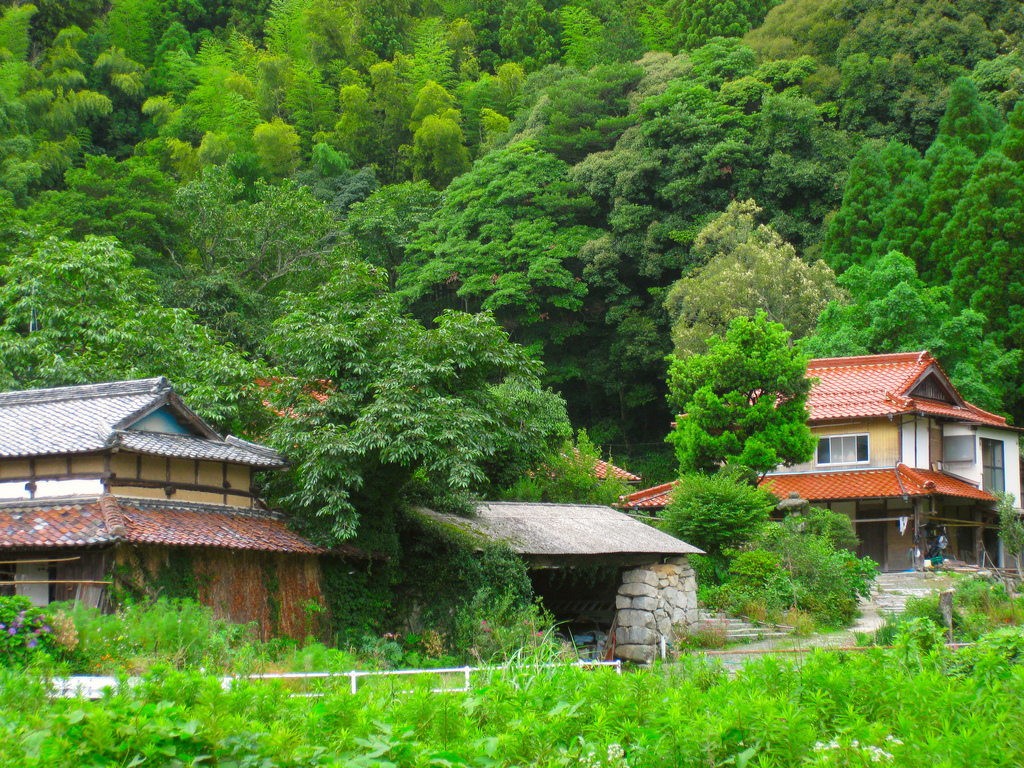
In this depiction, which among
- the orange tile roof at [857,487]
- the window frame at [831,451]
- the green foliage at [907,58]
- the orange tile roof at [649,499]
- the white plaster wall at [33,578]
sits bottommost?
the white plaster wall at [33,578]

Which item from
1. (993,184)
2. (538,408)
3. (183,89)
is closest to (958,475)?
(993,184)

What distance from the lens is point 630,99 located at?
47.0 meters

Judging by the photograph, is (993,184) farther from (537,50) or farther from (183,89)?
(183,89)

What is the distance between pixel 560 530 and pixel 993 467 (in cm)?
2190

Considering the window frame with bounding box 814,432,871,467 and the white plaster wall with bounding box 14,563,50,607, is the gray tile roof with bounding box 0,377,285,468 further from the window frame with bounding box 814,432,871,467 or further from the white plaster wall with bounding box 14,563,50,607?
the window frame with bounding box 814,432,871,467

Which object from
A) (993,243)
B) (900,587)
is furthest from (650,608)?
(993,243)

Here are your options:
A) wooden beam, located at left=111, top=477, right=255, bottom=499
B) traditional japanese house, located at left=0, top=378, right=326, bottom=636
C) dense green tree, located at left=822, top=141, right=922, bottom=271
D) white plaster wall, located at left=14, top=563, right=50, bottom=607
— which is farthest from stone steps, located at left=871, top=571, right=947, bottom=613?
white plaster wall, located at left=14, top=563, right=50, bottom=607

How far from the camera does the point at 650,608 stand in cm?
2056

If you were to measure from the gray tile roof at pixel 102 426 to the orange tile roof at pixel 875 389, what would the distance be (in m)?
21.3

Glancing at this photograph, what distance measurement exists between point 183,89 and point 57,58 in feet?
23.5

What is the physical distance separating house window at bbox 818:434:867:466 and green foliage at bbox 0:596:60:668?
27.8 metres

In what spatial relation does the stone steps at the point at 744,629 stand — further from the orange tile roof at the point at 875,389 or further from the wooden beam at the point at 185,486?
the orange tile roof at the point at 875,389

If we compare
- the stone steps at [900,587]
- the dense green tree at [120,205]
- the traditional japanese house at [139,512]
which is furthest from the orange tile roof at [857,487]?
the dense green tree at [120,205]

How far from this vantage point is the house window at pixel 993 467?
34.1 m
